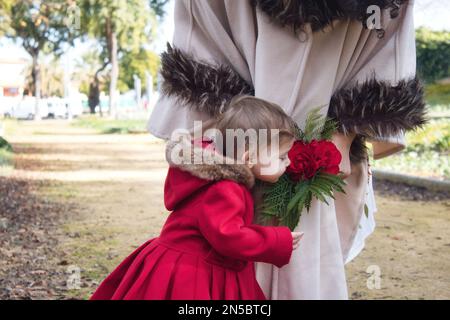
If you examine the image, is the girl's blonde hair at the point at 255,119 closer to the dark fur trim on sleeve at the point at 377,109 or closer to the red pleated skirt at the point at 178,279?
the dark fur trim on sleeve at the point at 377,109

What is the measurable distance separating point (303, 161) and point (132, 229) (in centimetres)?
383

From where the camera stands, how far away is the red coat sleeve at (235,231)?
1709 millimetres

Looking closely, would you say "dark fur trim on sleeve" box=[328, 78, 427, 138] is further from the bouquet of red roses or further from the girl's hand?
the girl's hand

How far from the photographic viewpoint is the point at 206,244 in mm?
1846

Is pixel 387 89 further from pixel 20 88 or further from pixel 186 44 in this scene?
pixel 20 88

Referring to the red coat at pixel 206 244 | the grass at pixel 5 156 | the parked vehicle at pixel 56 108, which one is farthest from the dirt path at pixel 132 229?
the parked vehicle at pixel 56 108

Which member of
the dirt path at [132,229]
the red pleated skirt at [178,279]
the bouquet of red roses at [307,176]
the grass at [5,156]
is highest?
the bouquet of red roses at [307,176]

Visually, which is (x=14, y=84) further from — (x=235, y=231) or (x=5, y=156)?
(x=235, y=231)

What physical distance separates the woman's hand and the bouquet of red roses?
0.17ft

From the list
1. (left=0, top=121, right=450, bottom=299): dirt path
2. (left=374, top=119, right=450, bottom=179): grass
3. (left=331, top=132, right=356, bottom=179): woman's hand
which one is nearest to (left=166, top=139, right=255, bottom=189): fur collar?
(left=331, top=132, right=356, bottom=179): woman's hand

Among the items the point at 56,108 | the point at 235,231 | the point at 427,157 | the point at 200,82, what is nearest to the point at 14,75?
the point at 56,108

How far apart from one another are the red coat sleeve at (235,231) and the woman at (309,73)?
8.6 inches

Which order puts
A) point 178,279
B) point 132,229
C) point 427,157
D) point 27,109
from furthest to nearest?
point 27,109, point 427,157, point 132,229, point 178,279
